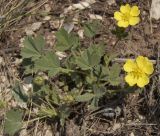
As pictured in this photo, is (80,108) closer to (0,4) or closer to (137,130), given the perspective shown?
(137,130)

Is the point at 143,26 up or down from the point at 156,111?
up

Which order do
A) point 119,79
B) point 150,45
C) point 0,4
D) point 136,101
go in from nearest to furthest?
1. point 119,79
2. point 136,101
3. point 150,45
4. point 0,4

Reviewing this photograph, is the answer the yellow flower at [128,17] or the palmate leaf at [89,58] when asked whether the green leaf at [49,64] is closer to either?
the palmate leaf at [89,58]

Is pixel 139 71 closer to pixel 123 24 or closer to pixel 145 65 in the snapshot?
pixel 145 65

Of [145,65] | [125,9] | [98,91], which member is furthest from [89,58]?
[125,9]

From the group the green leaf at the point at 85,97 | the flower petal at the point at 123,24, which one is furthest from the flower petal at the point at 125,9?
the green leaf at the point at 85,97

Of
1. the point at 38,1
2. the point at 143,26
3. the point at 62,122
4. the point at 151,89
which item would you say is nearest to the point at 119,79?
the point at 151,89
